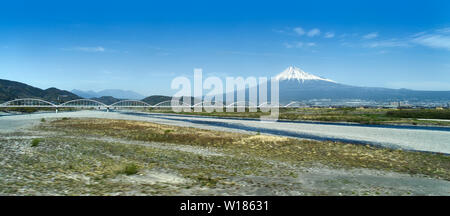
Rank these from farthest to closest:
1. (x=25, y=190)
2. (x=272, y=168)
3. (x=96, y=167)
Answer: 1. (x=272, y=168)
2. (x=96, y=167)
3. (x=25, y=190)

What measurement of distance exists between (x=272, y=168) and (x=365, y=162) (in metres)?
7.15

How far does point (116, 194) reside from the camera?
735 centimetres

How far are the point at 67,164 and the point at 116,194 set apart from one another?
6.28 m
